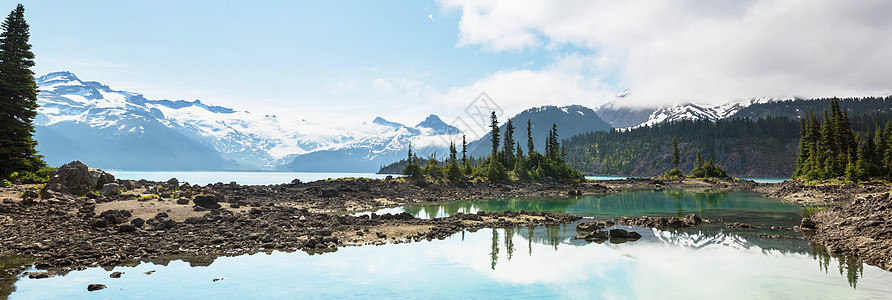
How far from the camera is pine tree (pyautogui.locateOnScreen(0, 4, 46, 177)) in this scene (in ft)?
128

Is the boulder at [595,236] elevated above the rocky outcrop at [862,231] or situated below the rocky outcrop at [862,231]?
below

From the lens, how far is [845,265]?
75.3ft

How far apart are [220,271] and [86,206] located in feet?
58.4

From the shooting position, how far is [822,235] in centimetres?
3133

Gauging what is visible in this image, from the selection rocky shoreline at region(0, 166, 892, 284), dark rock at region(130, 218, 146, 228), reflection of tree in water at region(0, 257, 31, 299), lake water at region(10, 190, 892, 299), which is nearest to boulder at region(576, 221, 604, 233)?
rocky shoreline at region(0, 166, 892, 284)

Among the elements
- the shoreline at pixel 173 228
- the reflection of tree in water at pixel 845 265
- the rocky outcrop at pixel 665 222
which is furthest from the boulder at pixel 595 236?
the reflection of tree in water at pixel 845 265

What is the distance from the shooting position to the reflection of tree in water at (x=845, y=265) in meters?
20.8

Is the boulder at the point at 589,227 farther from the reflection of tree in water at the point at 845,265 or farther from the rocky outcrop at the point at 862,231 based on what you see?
the rocky outcrop at the point at 862,231

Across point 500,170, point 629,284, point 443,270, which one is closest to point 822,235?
point 629,284

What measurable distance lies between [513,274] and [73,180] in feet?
128

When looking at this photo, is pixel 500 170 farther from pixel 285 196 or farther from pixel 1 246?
pixel 1 246

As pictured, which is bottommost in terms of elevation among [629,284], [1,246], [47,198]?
[629,284]

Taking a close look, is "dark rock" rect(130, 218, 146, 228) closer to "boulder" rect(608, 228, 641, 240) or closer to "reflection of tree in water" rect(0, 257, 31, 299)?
"reflection of tree in water" rect(0, 257, 31, 299)

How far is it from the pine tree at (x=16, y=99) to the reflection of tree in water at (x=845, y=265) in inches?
2426
